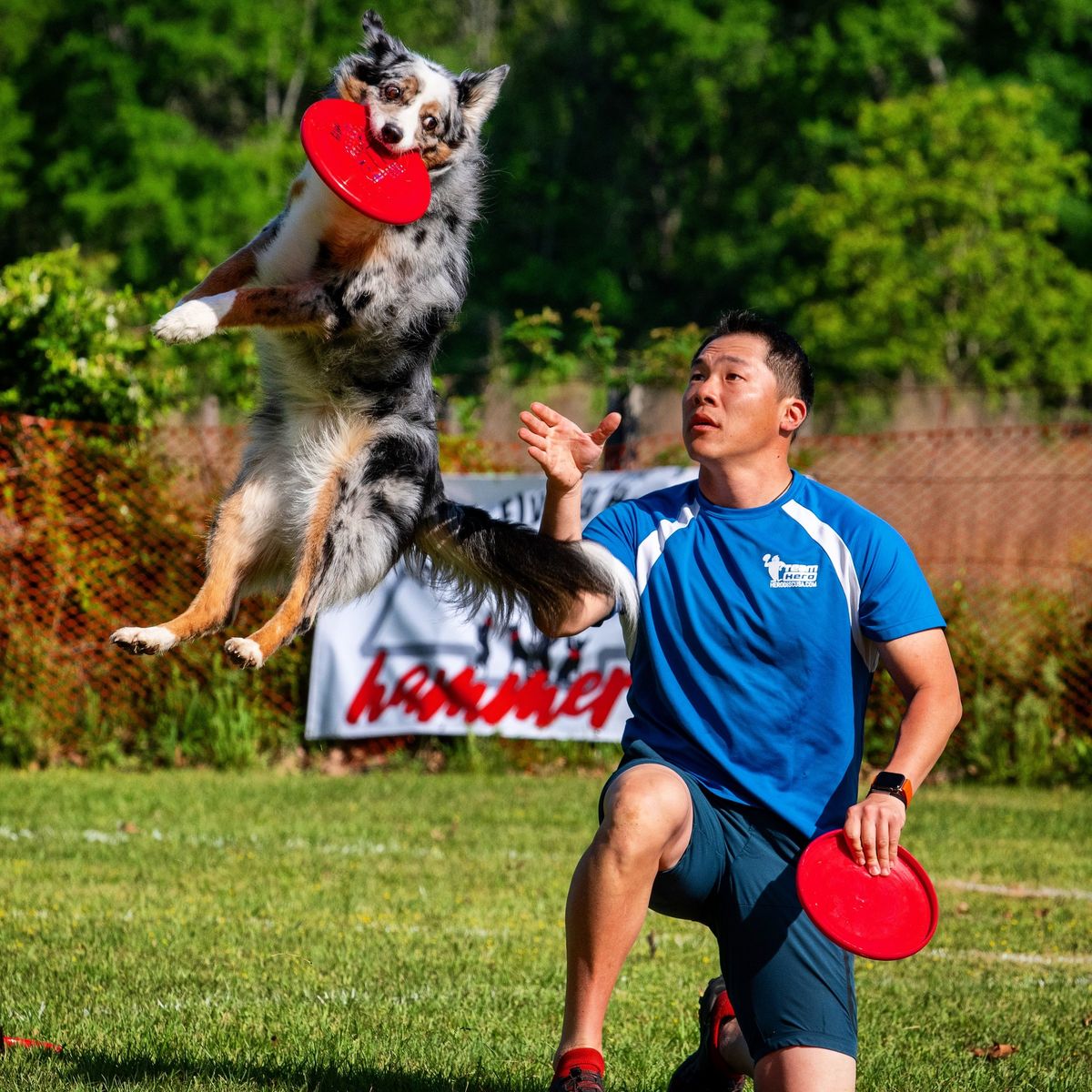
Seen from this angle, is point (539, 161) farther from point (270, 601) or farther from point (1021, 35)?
point (270, 601)

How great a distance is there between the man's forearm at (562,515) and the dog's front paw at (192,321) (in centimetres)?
88

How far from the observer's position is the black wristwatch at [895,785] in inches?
126

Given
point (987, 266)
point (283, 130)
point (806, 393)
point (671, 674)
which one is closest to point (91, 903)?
point (671, 674)

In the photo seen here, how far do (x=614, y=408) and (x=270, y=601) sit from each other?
114 inches

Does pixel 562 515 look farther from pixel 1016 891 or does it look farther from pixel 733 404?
pixel 1016 891

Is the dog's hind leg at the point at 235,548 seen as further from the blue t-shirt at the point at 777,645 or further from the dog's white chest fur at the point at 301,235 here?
the blue t-shirt at the point at 777,645

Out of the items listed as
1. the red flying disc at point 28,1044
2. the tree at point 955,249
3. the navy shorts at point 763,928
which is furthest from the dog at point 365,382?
the tree at point 955,249

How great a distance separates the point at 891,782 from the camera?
3209 millimetres

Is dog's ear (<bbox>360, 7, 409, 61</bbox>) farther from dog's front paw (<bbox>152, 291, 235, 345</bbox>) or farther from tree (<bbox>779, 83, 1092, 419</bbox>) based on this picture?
tree (<bbox>779, 83, 1092, 419</bbox>)

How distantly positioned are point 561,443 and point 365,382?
0.51m

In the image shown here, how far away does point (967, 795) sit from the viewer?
930cm

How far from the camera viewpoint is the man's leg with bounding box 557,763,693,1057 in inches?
125

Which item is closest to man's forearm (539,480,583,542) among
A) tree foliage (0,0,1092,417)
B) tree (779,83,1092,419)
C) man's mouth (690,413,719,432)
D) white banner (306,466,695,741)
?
man's mouth (690,413,719,432)

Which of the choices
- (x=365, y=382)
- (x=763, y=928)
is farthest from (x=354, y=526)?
(x=763, y=928)
